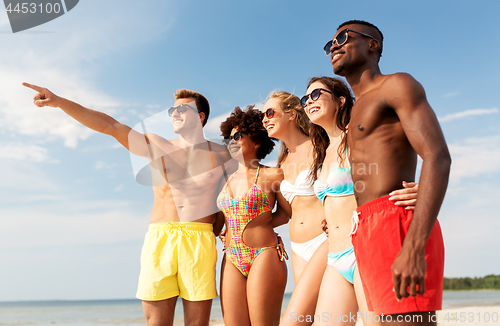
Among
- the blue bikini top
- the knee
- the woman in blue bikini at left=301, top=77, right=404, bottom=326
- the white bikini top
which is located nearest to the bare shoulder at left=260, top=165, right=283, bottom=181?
the white bikini top

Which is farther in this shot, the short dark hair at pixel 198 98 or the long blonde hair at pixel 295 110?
the short dark hair at pixel 198 98

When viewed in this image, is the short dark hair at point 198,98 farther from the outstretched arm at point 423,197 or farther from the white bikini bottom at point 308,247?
the outstretched arm at point 423,197

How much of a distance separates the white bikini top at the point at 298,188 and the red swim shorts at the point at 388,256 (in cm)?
185

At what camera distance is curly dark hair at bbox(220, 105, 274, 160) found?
5.56 metres

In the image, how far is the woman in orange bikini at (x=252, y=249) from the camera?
4434mm

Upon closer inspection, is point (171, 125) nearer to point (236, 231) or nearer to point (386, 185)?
point (236, 231)

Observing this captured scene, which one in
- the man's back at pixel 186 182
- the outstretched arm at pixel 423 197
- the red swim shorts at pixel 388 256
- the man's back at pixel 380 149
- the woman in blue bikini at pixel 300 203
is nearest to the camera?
the outstretched arm at pixel 423 197

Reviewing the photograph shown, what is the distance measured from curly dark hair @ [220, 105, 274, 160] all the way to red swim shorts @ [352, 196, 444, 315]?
333cm

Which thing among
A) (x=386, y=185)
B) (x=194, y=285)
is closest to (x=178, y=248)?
(x=194, y=285)

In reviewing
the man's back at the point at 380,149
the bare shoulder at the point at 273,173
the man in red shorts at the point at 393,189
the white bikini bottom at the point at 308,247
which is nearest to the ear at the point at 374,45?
the man in red shorts at the point at 393,189

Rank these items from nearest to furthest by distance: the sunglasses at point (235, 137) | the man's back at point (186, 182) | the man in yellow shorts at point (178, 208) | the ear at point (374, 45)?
1. the ear at point (374, 45)
2. the man in yellow shorts at point (178, 208)
3. the man's back at point (186, 182)
4. the sunglasses at point (235, 137)

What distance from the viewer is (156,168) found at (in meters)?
5.05

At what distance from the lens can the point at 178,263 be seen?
4.68m

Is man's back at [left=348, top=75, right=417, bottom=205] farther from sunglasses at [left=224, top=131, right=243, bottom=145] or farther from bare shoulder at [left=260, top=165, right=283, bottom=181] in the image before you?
sunglasses at [left=224, top=131, right=243, bottom=145]
